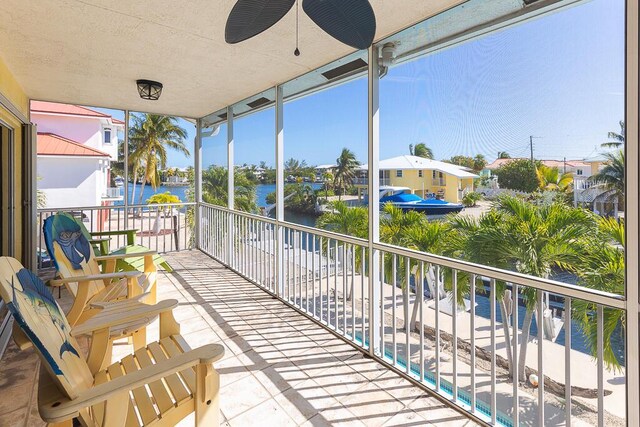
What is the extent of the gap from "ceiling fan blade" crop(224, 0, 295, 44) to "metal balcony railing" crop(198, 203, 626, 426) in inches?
65.0

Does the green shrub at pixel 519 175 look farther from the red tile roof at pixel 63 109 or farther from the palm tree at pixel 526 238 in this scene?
the red tile roof at pixel 63 109

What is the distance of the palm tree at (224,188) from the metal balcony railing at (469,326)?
1223mm

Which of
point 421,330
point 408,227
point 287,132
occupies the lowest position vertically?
point 421,330

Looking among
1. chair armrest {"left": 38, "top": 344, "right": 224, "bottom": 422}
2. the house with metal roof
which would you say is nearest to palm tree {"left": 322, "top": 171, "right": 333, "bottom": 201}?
the house with metal roof

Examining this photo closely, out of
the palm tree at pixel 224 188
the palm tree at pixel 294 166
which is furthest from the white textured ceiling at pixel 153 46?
the palm tree at pixel 224 188

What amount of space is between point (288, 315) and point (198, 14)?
104 inches

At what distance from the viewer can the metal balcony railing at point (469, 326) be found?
1782 millimetres

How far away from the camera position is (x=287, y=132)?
4.46 m

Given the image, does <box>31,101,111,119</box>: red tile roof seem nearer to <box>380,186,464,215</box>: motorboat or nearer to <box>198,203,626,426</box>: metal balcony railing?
Result: <box>198,203,626,426</box>: metal balcony railing

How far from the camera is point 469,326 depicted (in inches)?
94.0

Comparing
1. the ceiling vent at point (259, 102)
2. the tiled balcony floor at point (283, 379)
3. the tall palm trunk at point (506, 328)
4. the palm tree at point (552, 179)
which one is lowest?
the tiled balcony floor at point (283, 379)

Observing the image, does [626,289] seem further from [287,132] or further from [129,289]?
[287,132]

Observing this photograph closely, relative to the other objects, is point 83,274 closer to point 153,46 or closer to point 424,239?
point 153,46

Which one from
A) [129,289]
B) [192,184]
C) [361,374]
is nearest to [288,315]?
[361,374]
